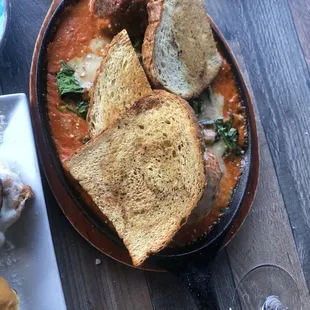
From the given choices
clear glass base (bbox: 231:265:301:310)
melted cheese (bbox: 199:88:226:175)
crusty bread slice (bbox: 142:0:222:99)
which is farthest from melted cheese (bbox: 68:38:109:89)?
clear glass base (bbox: 231:265:301:310)

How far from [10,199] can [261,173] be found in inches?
34.4

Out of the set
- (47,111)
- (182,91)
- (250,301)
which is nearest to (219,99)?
(182,91)

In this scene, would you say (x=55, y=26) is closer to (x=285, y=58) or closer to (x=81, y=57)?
A: (x=81, y=57)

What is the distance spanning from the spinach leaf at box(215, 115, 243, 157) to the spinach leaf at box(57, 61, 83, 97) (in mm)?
441

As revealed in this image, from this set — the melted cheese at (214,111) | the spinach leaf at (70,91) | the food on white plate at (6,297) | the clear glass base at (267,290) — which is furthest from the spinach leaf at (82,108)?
the clear glass base at (267,290)

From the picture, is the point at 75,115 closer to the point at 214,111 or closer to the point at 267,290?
the point at 214,111

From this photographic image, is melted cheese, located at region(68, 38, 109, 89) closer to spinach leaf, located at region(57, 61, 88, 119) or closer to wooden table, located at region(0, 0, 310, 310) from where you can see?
spinach leaf, located at region(57, 61, 88, 119)

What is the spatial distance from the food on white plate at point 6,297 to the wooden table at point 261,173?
25 cm

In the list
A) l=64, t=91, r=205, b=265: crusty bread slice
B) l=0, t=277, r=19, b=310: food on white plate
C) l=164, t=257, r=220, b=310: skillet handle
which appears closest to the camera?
l=0, t=277, r=19, b=310: food on white plate

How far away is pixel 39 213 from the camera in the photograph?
1600 millimetres

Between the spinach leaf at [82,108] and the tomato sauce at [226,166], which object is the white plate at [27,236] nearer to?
the spinach leaf at [82,108]

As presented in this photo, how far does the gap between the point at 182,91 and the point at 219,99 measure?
0.15m

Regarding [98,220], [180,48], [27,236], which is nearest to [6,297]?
[27,236]

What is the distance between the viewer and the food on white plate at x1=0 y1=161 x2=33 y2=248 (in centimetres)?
150
